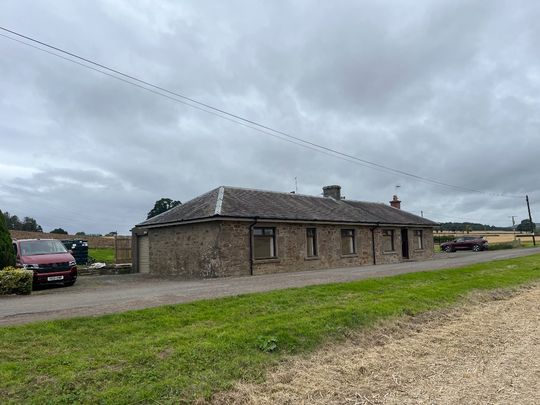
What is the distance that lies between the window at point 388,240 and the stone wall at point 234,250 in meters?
2.39

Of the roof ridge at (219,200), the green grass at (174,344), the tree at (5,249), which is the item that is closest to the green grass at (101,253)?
the roof ridge at (219,200)

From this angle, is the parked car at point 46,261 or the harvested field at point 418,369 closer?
the harvested field at point 418,369

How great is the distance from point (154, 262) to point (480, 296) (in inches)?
641

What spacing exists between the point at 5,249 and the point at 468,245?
44756mm

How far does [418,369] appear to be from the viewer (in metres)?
6.66

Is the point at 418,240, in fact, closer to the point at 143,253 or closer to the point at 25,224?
the point at 143,253

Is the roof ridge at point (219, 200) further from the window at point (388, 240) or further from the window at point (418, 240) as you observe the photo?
the window at point (418, 240)

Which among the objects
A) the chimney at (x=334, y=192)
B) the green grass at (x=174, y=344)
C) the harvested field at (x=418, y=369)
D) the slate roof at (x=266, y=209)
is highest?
the chimney at (x=334, y=192)

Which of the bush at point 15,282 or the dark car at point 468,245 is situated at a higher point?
the dark car at point 468,245

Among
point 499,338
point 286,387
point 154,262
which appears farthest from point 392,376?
point 154,262

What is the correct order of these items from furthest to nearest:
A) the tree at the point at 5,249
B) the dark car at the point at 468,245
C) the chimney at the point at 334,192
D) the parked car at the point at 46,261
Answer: the dark car at the point at 468,245 → the chimney at the point at 334,192 → the parked car at the point at 46,261 → the tree at the point at 5,249

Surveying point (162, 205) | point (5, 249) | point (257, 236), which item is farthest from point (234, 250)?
point (162, 205)

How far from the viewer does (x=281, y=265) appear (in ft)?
74.3

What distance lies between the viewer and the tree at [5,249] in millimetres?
15016
